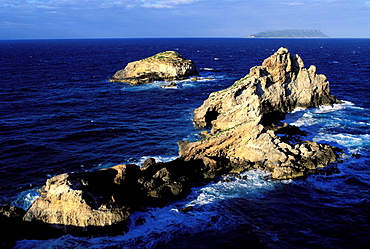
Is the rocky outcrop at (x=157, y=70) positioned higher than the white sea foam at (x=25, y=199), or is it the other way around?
the rocky outcrop at (x=157, y=70)

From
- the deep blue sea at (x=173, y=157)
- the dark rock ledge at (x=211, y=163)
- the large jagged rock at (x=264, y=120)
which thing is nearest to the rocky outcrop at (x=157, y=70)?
the deep blue sea at (x=173, y=157)

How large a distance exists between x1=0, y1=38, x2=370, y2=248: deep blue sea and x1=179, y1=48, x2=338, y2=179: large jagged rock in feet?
7.59

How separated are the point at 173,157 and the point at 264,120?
20.7m

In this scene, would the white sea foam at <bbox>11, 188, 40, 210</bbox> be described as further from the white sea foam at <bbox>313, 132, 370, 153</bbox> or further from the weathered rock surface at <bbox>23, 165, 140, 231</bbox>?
the white sea foam at <bbox>313, 132, 370, 153</bbox>

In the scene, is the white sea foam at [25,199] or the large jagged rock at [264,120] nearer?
the white sea foam at [25,199]

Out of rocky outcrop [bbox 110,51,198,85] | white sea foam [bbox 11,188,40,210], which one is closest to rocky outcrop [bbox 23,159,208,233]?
white sea foam [bbox 11,188,40,210]

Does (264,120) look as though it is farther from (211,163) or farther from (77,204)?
(77,204)

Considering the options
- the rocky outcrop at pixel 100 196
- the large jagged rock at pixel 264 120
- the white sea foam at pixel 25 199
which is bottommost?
the white sea foam at pixel 25 199

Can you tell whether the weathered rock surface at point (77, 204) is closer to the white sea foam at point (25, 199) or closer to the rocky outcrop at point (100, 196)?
the rocky outcrop at point (100, 196)

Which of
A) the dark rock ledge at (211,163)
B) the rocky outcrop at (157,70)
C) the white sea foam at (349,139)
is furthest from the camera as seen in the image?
the rocky outcrop at (157,70)

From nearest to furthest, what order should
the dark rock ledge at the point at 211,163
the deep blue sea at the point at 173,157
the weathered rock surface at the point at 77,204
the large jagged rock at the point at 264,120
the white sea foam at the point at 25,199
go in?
the deep blue sea at the point at 173,157 < the weathered rock surface at the point at 77,204 < the dark rock ledge at the point at 211,163 < the white sea foam at the point at 25,199 < the large jagged rock at the point at 264,120

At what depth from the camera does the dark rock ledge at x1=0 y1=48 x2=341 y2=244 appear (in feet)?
95.7

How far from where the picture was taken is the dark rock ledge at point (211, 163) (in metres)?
29.2

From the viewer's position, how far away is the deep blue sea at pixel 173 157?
28.6 meters
